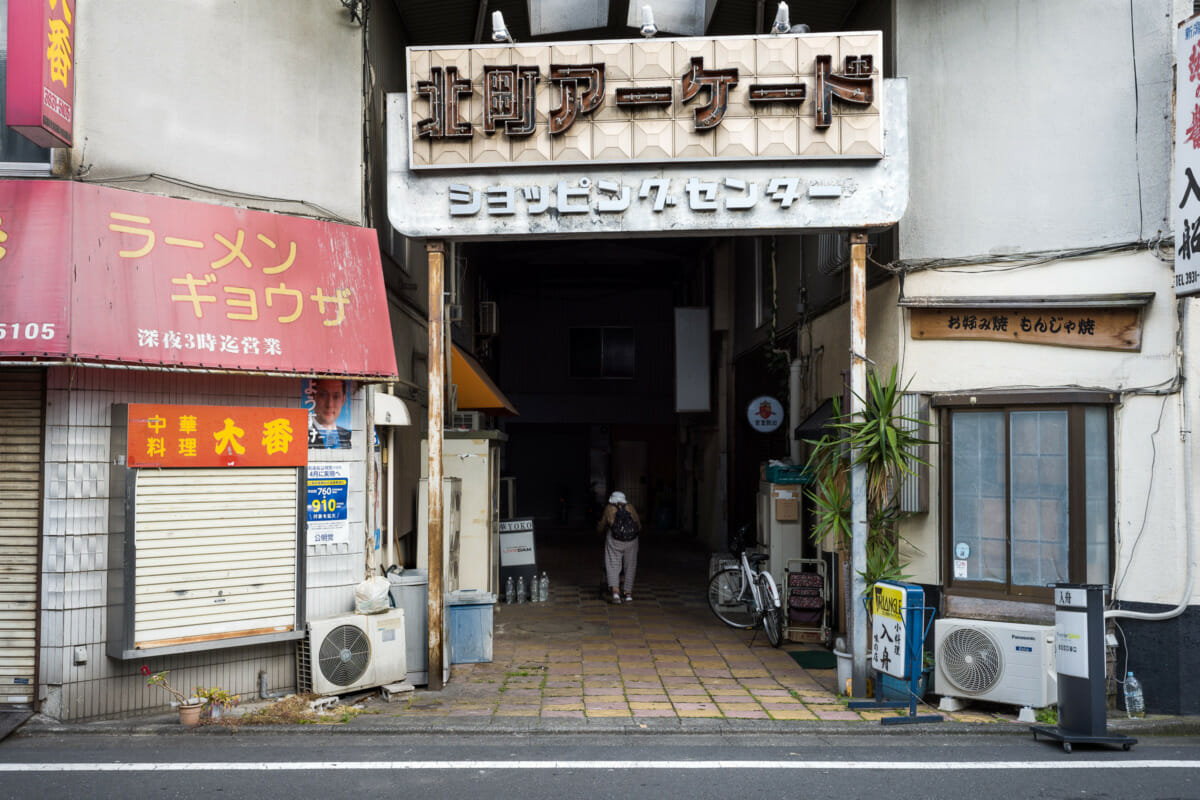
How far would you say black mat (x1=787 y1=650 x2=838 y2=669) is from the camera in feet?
33.3

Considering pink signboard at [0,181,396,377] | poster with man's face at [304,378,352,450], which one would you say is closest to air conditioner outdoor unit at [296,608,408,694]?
poster with man's face at [304,378,352,450]

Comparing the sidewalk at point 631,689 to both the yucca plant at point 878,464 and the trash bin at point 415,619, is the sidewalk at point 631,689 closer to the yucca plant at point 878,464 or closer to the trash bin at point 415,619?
the trash bin at point 415,619

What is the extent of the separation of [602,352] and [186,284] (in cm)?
2074

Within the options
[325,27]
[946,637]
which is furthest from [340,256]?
[946,637]

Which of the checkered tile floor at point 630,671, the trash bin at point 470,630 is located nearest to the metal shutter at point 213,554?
the checkered tile floor at point 630,671

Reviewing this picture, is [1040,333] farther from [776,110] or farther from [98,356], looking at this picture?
[98,356]

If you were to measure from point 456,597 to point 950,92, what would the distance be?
7.60 meters

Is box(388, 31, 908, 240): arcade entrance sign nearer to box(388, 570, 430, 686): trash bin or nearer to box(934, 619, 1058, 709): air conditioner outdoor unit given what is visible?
box(388, 570, 430, 686): trash bin

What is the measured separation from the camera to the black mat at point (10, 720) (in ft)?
24.0

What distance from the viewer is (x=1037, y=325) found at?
8.93 m

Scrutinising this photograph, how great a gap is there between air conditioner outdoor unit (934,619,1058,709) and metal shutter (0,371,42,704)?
26.9 ft

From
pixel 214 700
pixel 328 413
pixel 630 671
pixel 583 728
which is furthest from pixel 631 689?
pixel 328 413

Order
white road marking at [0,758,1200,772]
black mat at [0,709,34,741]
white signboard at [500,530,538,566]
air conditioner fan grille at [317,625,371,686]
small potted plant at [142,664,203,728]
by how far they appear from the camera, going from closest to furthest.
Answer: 1. white road marking at [0,758,1200,772]
2. black mat at [0,709,34,741]
3. small potted plant at [142,664,203,728]
4. air conditioner fan grille at [317,625,371,686]
5. white signboard at [500,530,538,566]

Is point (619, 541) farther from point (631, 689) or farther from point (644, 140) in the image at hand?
point (644, 140)
